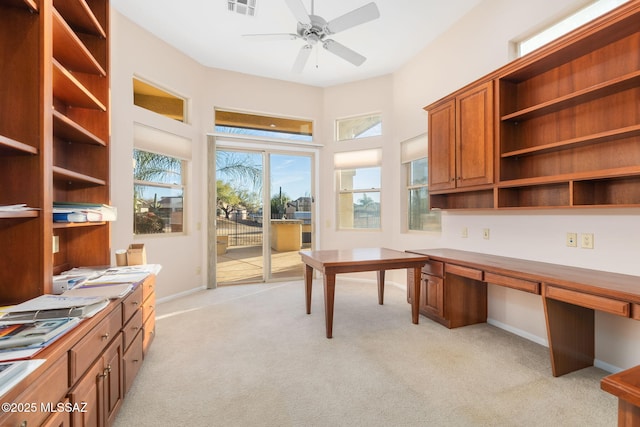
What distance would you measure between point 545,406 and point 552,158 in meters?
1.97

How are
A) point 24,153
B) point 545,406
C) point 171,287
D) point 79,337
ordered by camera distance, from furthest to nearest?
point 171,287 < point 545,406 < point 24,153 < point 79,337

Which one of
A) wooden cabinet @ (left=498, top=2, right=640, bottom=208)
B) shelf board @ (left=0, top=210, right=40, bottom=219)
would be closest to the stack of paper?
shelf board @ (left=0, top=210, right=40, bottom=219)

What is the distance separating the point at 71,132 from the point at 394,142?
4067mm

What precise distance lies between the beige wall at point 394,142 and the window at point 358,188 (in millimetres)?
152

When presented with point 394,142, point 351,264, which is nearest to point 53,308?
A: point 351,264

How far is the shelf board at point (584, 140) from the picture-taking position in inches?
76.0

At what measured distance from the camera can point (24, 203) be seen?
1.49 m

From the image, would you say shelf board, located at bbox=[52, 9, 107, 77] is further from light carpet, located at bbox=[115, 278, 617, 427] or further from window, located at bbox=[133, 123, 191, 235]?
light carpet, located at bbox=[115, 278, 617, 427]

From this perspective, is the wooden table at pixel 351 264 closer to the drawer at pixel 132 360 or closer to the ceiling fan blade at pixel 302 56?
the drawer at pixel 132 360

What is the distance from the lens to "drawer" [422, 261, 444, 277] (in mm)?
3071

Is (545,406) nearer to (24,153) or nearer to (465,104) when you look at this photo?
(465,104)

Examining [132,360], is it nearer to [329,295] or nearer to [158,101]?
[329,295]

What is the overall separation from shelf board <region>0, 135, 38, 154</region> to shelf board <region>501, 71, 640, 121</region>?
11.2ft

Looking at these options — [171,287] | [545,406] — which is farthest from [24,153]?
[545,406]
